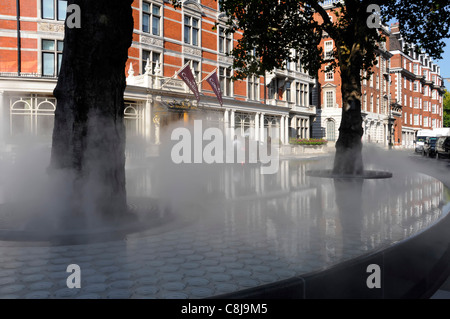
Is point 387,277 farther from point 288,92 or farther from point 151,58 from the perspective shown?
point 288,92

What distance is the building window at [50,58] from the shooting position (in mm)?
19547

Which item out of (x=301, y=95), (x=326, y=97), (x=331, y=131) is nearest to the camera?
(x=301, y=95)

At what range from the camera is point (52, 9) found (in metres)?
19.7

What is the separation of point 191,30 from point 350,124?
53.3 feet

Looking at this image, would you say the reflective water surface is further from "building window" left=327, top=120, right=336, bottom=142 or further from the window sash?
"building window" left=327, top=120, right=336, bottom=142

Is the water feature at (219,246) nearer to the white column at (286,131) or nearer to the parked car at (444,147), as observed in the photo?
the parked car at (444,147)

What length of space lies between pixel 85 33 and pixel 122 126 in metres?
1.45

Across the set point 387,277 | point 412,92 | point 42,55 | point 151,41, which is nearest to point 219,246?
point 387,277

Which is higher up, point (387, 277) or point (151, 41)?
point (151, 41)

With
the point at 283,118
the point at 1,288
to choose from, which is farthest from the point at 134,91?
the point at 1,288

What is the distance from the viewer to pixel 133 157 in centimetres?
2016

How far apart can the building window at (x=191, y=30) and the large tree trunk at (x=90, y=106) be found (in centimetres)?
2109

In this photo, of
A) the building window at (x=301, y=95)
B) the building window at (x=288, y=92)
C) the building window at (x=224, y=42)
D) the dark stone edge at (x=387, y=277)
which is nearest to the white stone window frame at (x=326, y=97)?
the building window at (x=301, y=95)
